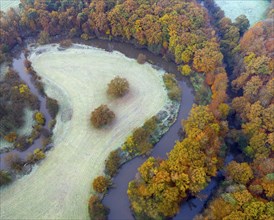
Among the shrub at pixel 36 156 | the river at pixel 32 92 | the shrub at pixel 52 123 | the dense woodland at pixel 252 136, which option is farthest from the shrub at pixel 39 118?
the dense woodland at pixel 252 136

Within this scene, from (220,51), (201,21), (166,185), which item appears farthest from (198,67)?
(166,185)

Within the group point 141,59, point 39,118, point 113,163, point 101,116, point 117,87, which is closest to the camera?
→ point 113,163

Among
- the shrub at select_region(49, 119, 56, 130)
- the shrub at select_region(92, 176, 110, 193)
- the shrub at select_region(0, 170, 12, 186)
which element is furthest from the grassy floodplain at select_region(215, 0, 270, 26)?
the shrub at select_region(0, 170, 12, 186)

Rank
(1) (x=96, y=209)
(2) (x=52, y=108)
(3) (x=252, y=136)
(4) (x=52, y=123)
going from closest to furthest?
(1) (x=96, y=209)
(3) (x=252, y=136)
(4) (x=52, y=123)
(2) (x=52, y=108)

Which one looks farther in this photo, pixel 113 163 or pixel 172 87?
pixel 172 87

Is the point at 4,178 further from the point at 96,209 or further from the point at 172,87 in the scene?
the point at 172,87

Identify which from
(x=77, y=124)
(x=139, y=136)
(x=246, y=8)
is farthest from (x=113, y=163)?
(x=246, y=8)

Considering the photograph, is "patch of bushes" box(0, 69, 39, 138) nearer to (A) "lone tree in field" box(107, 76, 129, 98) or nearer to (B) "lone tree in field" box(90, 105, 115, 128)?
(B) "lone tree in field" box(90, 105, 115, 128)

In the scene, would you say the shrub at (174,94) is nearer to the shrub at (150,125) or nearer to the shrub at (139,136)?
the shrub at (150,125)
